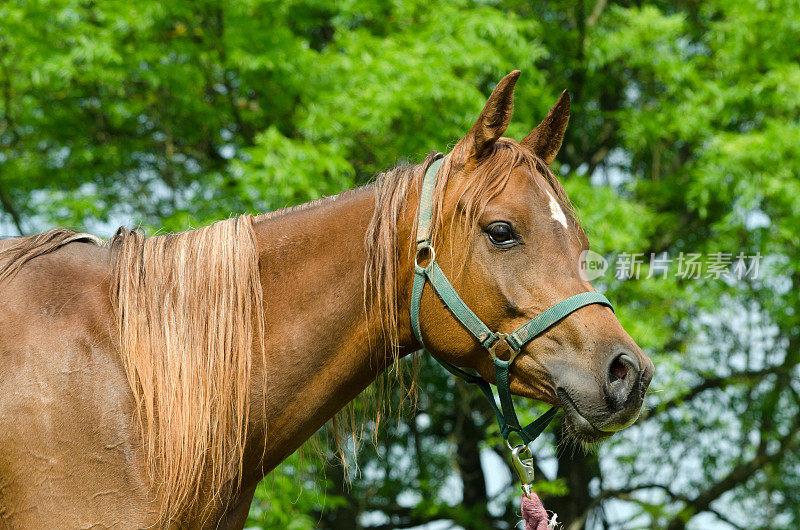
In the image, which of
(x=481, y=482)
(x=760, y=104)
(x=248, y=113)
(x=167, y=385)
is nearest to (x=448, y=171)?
(x=167, y=385)

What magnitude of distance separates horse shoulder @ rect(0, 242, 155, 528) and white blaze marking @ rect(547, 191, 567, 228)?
1.40 m

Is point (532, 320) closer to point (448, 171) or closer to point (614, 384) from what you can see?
point (614, 384)

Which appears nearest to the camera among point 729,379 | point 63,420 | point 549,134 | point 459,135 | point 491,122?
point 63,420

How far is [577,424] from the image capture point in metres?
2.23

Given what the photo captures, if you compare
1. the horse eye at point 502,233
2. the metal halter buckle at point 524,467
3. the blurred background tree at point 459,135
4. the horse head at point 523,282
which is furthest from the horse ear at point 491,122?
the blurred background tree at point 459,135

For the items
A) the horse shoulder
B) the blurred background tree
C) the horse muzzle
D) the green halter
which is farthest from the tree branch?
the horse shoulder

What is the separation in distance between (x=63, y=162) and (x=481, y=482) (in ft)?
25.3

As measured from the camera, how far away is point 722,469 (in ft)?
39.2

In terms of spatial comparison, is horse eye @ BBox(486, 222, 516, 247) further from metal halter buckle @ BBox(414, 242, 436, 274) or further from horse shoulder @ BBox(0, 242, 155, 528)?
horse shoulder @ BBox(0, 242, 155, 528)

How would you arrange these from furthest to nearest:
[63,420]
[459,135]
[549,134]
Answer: [459,135]
[549,134]
[63,420]

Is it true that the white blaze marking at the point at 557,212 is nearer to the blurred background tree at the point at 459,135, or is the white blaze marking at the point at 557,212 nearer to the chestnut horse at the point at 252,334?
the chestnut horse at the point at 252,334

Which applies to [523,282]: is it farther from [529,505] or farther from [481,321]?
[529,505]

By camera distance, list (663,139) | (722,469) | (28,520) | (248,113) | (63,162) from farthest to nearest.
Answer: (722,469)
(663,139)
(63,162)
(248,113)
(28,520)

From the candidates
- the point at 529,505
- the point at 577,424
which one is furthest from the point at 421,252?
the point at 529,505
